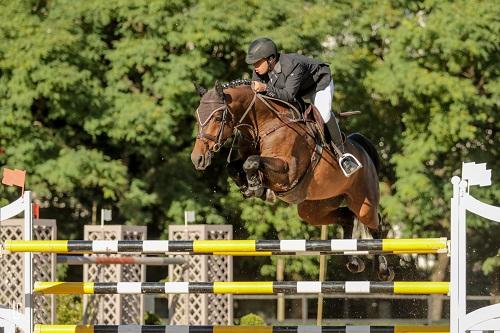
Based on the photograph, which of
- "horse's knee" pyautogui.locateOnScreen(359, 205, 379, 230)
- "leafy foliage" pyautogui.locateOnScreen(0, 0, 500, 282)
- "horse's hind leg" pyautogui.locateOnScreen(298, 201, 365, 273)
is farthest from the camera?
"leafy foliage" pyautogui.locateOnScreen(0, 0, 500, 282)

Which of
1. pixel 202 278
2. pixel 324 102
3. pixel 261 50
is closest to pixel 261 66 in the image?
pixel 261 50

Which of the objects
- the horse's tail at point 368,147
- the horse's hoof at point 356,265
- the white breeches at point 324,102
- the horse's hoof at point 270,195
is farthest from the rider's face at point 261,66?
the horse's hoof at point 356,265

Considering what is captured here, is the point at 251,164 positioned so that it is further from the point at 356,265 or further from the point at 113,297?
the point at 113,297

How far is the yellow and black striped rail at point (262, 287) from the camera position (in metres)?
6.65

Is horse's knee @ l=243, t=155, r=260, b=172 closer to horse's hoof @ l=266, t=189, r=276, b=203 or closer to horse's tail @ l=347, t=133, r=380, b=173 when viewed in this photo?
horse's hoof @ l=266, t=189, r=276, b=203

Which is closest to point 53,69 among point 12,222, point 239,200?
point 239,200

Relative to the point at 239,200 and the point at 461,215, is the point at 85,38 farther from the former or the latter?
the point at 461,215

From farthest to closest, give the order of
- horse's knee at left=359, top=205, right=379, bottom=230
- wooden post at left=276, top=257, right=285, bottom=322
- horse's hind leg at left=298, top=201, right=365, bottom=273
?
wooden post at left=276, top=257, right=285, bottom=322
horse's knee at left=359, top=205, right=379, bottom=230
horse's hind leg at left=298, top=201, right=365, bottom=273

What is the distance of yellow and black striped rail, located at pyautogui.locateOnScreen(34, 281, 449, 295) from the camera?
6.65m

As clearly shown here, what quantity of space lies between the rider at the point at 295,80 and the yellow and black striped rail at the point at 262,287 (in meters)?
1.86

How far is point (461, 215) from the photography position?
258 inches

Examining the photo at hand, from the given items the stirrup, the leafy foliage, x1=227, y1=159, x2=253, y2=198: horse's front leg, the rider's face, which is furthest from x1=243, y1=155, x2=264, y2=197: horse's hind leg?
the leafy foliage

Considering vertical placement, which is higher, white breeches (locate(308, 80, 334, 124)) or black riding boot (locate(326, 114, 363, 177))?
white breeches (locate(308, 80, 334, 124))

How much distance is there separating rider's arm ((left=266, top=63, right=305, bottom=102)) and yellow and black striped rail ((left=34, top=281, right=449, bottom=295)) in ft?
6.06
